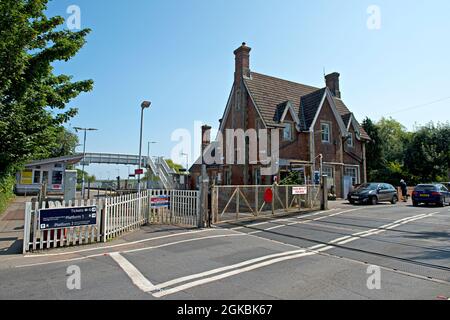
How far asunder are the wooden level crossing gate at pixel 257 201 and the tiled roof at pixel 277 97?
21.1 feet

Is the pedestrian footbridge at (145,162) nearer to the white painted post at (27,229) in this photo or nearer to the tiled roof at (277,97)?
the tiled roof at (277,97)

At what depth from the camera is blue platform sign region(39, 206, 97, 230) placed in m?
8.20

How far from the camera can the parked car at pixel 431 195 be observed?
20.1 m

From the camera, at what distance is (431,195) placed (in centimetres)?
2017

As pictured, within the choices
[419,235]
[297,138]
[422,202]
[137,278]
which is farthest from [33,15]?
[422,202]

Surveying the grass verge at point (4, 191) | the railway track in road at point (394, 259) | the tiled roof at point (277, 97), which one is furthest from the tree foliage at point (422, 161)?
the grass verge at point (4, 191)

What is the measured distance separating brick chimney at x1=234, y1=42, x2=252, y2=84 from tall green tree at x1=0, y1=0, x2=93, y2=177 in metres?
14.4

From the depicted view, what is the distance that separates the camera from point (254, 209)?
15.0 metres

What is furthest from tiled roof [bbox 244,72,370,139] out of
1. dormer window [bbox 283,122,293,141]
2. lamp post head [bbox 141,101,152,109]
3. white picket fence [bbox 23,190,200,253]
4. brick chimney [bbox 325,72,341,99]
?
white picket fence [bbox 23,190,200,253]

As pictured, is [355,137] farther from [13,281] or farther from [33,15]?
[13,281]

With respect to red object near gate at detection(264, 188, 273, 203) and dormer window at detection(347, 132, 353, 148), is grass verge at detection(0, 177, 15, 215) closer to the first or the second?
red object near gate at detection(264, 188, 273, 203)

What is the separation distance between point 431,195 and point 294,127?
34.4 feet
